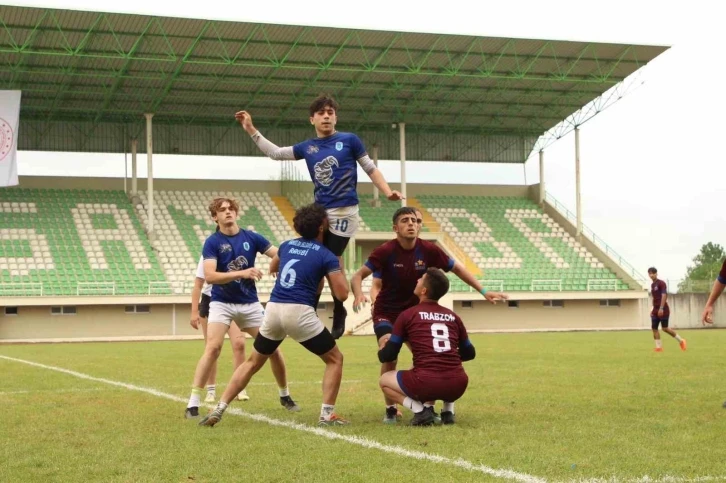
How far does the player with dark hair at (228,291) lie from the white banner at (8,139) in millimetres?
30060

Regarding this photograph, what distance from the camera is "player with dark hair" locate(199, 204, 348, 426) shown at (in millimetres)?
8820

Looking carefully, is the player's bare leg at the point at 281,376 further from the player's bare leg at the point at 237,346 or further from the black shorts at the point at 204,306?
the black shorts at the point at 204,306

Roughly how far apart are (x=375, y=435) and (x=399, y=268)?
1895mm

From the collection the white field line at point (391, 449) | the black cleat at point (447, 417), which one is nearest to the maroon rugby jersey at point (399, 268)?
the black cleat at point (447, 417)

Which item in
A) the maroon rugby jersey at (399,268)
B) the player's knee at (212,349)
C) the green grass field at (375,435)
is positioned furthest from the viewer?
the player's knee at (212,349)

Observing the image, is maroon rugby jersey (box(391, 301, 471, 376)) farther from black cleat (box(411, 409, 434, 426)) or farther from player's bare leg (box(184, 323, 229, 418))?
player's bare leg (box(184, 323, 229, 418))

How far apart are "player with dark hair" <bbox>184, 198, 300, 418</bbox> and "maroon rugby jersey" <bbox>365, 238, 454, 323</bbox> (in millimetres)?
1139

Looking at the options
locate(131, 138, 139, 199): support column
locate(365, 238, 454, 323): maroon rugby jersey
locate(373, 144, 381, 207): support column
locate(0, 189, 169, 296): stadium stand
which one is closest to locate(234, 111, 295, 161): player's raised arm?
locate(365, 238, 454, 323): maroon rugby jersey

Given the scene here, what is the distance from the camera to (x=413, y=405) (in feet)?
28.6

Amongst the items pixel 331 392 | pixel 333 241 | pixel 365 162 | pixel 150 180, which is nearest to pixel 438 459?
pixel 331 392

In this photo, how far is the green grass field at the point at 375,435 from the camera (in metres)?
6.53

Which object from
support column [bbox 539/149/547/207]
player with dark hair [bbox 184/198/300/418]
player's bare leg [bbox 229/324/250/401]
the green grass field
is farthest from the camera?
support column [bbox 539/149/547/207]

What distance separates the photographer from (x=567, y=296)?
4578cm

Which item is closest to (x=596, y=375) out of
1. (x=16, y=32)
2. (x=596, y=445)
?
(x=596, y=445)
